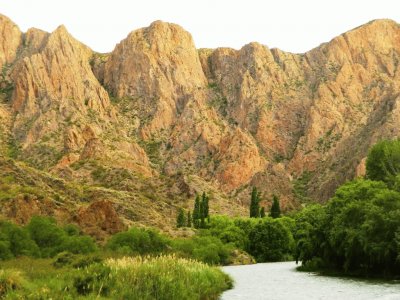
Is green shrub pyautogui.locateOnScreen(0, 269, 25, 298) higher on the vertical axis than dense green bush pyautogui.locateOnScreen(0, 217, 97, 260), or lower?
lower

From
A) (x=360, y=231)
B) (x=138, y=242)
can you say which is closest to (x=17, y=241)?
(x=138, y=242)

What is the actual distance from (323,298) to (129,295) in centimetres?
1949

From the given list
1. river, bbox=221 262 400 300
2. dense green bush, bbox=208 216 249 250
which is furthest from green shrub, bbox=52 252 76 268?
dense green bush, bbox=208 216 249 250

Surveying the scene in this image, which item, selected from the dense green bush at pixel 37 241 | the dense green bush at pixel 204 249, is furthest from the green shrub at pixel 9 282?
the dense green bush at pixel 204 249

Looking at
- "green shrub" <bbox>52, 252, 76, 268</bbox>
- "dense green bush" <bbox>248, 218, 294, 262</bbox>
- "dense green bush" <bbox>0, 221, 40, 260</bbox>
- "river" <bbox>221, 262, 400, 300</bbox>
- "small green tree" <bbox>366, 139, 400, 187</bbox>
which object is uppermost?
"small green tree" <bbox>366, 139, 400, 187</bbox>

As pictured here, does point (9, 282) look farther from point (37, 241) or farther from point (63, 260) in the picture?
point (37, 241)

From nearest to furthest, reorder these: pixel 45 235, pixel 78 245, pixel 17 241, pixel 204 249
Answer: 1. pixel 17 241
2. pixel 78 245
3. pixel 45 235
4. pixel 204 249

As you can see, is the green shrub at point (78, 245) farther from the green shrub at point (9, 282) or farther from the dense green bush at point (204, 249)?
the green shrub at point (9, 282)

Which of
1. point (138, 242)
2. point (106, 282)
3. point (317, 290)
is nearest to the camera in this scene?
point (106, 282)

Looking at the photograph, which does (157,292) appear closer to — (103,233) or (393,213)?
(393,213)

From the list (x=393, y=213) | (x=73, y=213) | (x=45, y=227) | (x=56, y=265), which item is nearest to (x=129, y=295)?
(x=56, y=265)

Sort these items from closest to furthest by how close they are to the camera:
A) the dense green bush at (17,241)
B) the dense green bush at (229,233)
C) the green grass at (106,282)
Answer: the green grass at (106,282) < the dense green bush at (17,241) < the dense green bush at (229,233)

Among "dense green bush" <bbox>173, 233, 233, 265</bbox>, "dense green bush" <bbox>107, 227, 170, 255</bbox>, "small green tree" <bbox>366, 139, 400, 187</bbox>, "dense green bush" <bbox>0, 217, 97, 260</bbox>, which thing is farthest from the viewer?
"dense green bush" <bbox>173, 233, 233, 265</bbox>

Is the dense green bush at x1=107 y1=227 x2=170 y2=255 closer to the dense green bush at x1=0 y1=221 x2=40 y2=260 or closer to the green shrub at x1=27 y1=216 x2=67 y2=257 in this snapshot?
the green shrub at x1=27 y1=216 x2=67 y2=257
